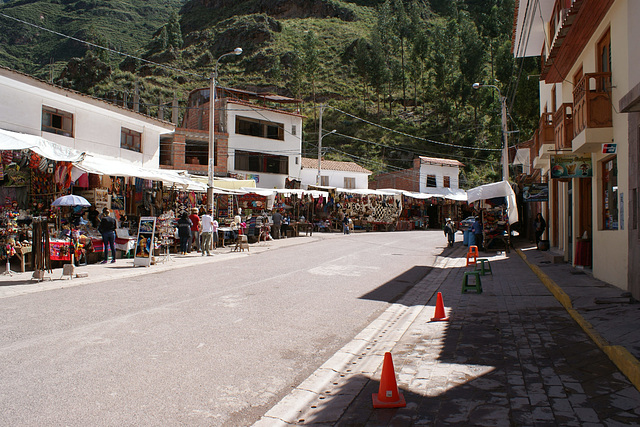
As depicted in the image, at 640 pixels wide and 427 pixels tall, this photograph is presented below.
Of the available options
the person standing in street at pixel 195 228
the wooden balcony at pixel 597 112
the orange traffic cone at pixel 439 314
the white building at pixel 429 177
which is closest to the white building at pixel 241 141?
the white building at pixel 429 177

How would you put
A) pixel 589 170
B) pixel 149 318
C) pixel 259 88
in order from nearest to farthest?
pixel 149 318 < pixel 589 170 < pixel 259 88

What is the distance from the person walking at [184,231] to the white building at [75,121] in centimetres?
617

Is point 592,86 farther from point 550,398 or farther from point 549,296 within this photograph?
point 550,398

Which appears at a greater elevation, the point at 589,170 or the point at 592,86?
the point at 592,86

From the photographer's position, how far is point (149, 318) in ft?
25.5

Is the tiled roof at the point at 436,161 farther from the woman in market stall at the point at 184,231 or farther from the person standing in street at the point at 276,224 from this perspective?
the woman in market stall at the point at 184,231

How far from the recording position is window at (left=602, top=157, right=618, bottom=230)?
11.4m

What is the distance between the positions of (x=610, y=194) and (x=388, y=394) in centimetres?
988

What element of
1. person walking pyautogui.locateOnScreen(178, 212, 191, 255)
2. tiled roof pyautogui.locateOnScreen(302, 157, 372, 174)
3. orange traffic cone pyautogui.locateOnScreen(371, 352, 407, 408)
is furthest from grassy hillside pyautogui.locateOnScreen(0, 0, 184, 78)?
orange traffic cone pyautogui.locateOnScreen(371, 352, 407, 408)

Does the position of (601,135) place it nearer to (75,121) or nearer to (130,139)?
(75,121)

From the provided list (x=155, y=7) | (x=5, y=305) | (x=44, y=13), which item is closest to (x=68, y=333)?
(x=5, y=305)

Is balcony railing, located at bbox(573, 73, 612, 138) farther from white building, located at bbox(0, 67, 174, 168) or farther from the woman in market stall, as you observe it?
white building, located at bbox(0, 67, 174, 168)

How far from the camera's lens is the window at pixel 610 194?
11.4 metres

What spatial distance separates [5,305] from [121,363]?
16.0 ft
